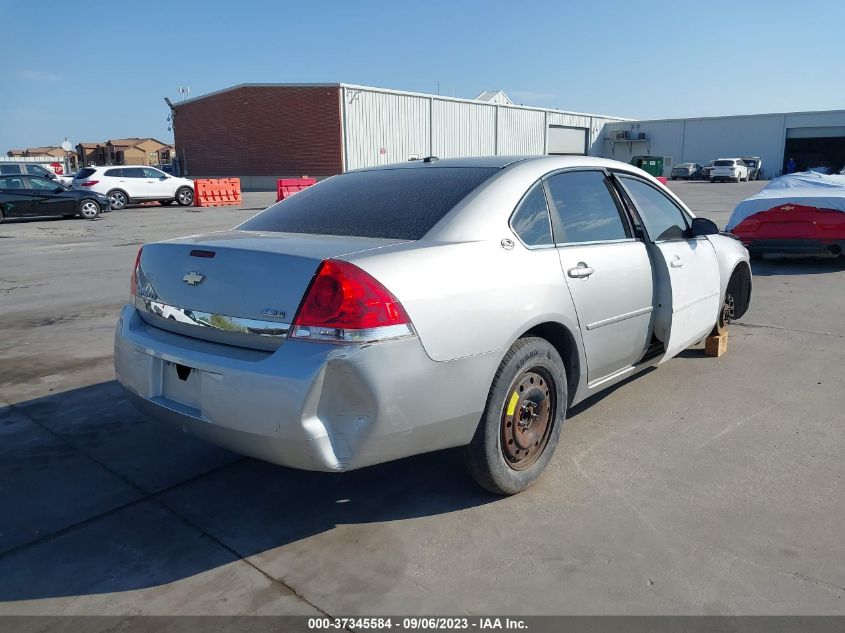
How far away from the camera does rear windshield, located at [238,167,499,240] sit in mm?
3334

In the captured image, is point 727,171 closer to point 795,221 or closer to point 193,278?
point 795,221

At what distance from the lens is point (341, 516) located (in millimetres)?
3246

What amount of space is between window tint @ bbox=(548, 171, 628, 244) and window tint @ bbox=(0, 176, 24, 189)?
20.3m

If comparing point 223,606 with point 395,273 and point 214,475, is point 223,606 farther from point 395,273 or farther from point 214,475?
point 395,273

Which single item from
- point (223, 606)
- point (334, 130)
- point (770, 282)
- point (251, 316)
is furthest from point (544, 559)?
point (334, 130)

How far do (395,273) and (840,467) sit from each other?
2.77m

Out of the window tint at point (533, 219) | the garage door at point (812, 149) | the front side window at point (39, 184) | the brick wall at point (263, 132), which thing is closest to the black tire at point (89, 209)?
the front side window at point (39, 184)

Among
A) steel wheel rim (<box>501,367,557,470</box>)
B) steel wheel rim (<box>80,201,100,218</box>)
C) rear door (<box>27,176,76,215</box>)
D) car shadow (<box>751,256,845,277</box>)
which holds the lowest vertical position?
car shadow (<box>751,256,845,277</box>)

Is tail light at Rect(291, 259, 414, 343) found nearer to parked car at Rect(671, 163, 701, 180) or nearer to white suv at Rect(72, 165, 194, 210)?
white suv at Rect(72, 165, 194, 210)

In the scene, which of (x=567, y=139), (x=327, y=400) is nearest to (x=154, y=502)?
(x=327, y=400)

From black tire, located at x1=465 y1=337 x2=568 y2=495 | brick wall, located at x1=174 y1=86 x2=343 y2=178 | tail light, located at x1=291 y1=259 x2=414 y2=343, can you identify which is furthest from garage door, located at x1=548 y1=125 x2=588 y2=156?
tail light, located at x1=291 y1=259 x2=414 y2=343

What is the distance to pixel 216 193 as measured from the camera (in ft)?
88.8

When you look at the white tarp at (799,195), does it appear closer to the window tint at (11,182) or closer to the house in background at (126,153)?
the window tint at (11,182)

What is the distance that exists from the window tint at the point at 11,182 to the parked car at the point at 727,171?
144 feet
